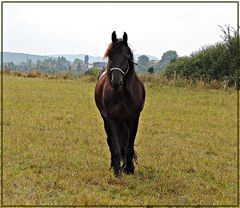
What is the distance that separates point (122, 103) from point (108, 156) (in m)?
1.87

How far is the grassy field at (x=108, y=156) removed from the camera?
538 centimetres

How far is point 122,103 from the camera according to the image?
19.9 ft

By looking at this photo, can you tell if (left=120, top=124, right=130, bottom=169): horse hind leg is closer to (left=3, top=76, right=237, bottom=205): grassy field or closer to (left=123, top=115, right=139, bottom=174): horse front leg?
(left=123, top=115, right=139, bottom=174): horse front leg

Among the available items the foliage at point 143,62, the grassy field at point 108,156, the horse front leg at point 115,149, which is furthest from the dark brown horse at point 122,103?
the foliage at point 143,62

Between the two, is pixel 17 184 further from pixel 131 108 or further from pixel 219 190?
pixel 219 190

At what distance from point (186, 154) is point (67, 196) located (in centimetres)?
328

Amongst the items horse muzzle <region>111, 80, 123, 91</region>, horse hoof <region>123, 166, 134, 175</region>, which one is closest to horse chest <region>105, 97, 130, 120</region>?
horse muzzle <region>111, 80, 123, 91</region>

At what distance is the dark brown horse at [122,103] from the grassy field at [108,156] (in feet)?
1.17

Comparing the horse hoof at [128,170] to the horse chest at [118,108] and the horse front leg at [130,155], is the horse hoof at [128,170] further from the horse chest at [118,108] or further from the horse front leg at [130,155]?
the horse chest at [118,108]

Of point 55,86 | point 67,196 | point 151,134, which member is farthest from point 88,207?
point 55,86

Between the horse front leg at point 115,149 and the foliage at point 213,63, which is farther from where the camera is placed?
the foliage at point 213,63

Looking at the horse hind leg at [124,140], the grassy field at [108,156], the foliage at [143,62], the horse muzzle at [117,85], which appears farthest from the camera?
the foliage at [143,62]

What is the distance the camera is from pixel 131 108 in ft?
20.2

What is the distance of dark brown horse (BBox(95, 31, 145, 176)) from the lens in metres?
5.73
